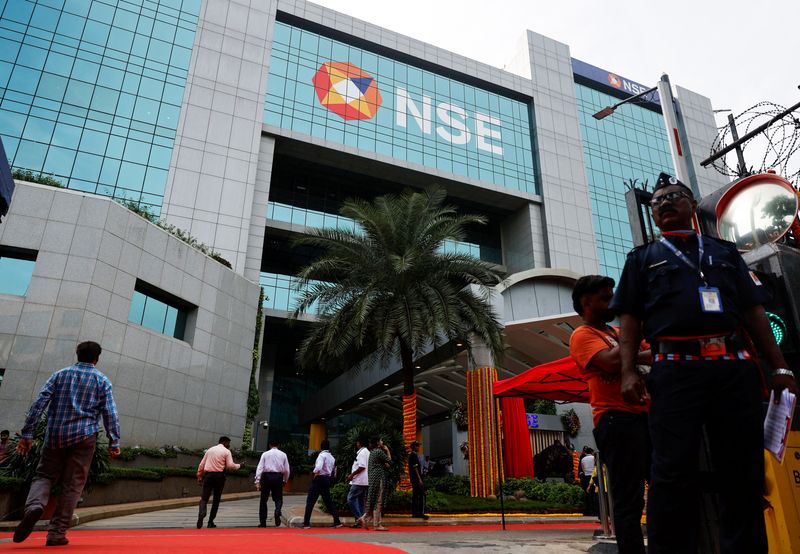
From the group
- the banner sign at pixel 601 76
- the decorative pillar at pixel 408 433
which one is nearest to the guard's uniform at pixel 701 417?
the decorative pillar at pixel 408 433

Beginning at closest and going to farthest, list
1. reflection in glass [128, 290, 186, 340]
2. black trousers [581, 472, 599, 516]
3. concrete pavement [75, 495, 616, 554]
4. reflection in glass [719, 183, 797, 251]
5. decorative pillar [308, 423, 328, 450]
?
reflection in glass [719, 183, 797, 251]
concrete pavement [75, 495, 616, 554]
black trousers [581, 472, 599, 516]
reflection in glass [128, 290, 186, 340]
decorative pillar [308, 423, 328, 450]

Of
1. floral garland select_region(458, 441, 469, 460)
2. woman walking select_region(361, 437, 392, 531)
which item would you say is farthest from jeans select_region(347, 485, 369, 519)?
floral garland select_region(458, 441, 469, 460)

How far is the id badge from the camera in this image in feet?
7.66

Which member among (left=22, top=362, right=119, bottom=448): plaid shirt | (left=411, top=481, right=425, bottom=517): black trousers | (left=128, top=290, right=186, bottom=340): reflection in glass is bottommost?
(left=411, top=481, right=425, bottom=517): black trousers

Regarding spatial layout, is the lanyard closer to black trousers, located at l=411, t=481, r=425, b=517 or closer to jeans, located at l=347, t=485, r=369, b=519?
jeans, located at l=347, t=485, r=369, b=519

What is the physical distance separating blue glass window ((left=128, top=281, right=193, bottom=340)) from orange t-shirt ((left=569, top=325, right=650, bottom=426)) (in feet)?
63.9

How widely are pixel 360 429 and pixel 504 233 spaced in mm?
33420

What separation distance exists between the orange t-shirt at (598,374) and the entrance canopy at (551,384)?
4.97 meters

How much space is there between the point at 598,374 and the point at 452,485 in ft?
54.5

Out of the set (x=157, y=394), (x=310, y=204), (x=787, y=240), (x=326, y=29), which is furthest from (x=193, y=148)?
(x=787, y=240)

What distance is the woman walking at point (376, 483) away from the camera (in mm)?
9672

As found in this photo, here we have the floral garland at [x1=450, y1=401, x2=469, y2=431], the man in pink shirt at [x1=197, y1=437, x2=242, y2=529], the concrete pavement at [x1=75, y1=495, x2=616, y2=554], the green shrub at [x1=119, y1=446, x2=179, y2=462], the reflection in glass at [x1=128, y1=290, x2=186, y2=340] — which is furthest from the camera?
the floral garland at [x1=450, y1=401, x2=469, y2=431]

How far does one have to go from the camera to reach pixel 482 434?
16.3 metres

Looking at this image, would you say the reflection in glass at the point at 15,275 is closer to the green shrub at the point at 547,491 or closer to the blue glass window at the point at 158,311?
the blue glass window at the point at 158,311
